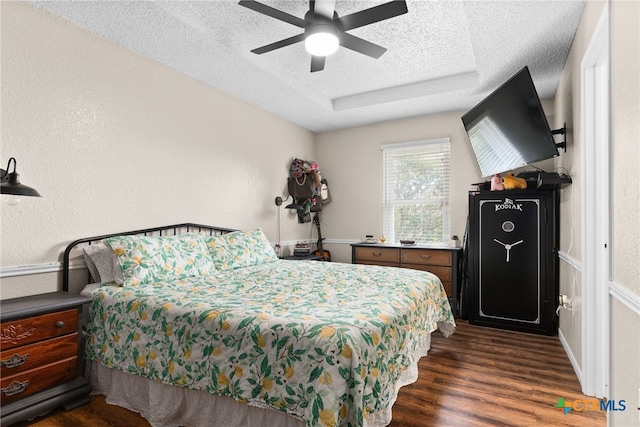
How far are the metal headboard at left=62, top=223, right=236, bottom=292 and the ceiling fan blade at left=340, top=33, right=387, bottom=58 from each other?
2164 mm

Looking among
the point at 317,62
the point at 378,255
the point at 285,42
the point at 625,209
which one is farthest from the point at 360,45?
the point at 378,255

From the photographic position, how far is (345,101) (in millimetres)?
4461

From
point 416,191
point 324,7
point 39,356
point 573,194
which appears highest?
point 324,7

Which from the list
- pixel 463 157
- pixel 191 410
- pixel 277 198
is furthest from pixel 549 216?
pixel 191 410

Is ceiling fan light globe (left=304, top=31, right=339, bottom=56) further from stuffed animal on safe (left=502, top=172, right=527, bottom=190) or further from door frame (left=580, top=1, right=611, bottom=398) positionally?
stuffed animal on safe (left=502, top=172, right=527, bottom=190)

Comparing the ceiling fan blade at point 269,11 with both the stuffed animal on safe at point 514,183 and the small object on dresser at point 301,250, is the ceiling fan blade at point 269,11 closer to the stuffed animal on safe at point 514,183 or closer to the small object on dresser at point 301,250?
the stuffed animal on safe at point 514,183

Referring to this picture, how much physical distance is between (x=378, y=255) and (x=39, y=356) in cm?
355

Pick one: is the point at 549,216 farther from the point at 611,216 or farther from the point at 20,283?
the point at 20,283

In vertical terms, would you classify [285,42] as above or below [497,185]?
above

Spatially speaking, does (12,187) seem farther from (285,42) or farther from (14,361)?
(285,42)

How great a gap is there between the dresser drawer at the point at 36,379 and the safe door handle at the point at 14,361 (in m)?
0.06

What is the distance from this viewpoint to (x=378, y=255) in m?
4.63

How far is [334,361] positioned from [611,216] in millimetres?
1430

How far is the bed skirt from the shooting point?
1.68 m
